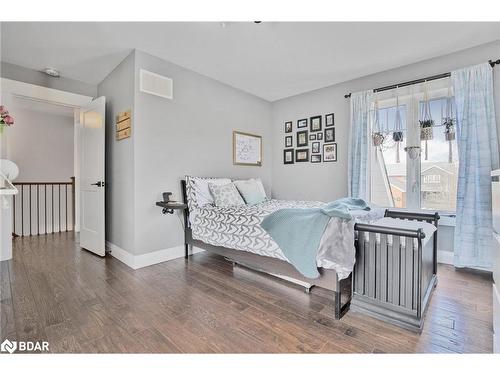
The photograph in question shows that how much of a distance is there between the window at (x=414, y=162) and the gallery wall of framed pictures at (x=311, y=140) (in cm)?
69

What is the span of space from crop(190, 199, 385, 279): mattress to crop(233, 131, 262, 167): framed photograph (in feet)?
4.53

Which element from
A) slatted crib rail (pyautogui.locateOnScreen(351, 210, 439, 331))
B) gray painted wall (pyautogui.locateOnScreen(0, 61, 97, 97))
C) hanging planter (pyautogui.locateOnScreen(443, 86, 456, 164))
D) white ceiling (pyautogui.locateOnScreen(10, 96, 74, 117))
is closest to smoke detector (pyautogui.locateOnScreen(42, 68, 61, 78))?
gray painted wall (pyautogui.locateOnScreen(0, 61, 97, 97))

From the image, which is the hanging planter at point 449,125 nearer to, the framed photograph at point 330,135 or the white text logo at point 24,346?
the framed photograph at point 330,135

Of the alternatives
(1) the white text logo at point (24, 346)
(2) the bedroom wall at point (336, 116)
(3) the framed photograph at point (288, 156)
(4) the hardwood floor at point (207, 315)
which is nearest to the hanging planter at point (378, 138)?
(2) the bedroom wall at point (336, 116)

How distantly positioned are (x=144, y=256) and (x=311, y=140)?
312 cm

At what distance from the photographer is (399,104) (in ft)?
10.7

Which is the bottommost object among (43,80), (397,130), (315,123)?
(397,130)

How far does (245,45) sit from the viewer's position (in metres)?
2.67

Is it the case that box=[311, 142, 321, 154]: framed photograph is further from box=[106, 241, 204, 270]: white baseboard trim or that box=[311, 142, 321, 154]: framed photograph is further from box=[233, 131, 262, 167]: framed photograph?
box=[106, 241, 204, 270]: white baseboard trim

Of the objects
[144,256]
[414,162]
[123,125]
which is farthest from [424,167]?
[123,125]

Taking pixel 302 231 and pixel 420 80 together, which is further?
pixel 420 80

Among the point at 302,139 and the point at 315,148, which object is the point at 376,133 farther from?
the point at 302,139

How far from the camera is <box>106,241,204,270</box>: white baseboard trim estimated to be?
276 centimetres
